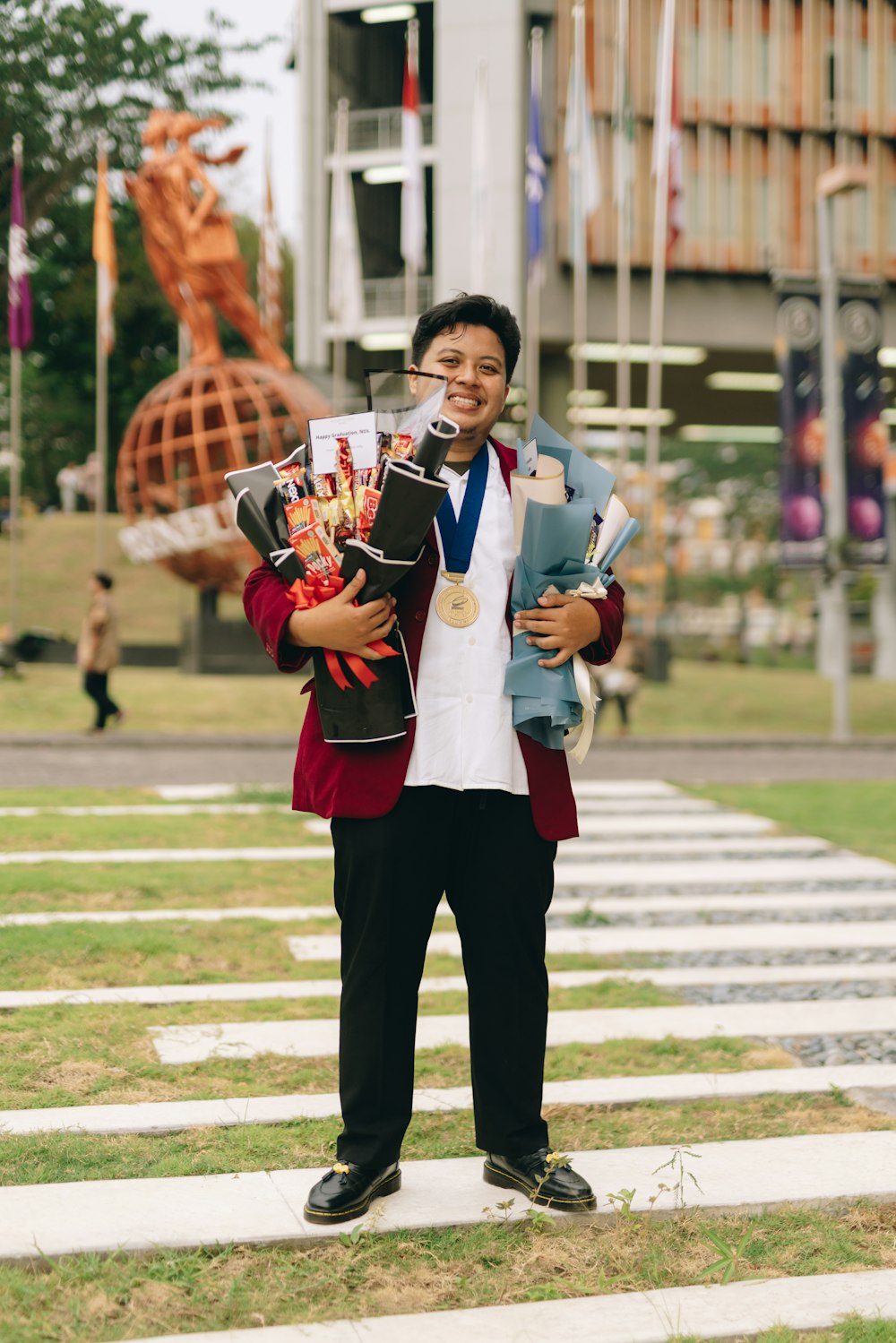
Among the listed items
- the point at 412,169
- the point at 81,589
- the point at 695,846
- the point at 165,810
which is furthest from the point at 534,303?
the point at 695,846

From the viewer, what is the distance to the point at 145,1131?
145 inches

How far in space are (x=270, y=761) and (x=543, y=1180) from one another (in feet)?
36.6

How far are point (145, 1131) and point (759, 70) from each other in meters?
28.2

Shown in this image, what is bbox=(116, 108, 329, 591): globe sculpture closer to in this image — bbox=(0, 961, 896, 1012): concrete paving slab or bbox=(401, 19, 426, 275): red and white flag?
bbox=(401, 19, 426, 275): red and white flag

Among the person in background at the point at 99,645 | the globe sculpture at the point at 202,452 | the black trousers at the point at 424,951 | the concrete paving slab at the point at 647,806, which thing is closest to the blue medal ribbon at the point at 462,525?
the black trousers at the point at 424,951

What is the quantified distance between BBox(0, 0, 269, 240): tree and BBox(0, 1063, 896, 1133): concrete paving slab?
30.5 metres

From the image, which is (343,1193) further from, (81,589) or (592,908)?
(81,589)

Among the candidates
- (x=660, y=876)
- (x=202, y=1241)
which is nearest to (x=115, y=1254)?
(x=202, y=1241)

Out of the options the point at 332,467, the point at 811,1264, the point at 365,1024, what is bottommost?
the point at 811,1264

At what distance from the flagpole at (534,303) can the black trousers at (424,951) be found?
21.3 metres

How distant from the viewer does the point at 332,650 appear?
3162 millimetres

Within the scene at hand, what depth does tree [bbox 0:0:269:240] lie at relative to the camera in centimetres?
3031

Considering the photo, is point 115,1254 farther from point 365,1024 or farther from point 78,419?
point 78,419

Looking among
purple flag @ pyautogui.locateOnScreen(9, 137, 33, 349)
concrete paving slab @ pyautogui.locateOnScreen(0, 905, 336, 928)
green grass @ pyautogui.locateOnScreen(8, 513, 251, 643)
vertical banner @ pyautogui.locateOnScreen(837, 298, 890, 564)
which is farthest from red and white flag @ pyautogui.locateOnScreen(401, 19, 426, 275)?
concrete paving slab @ pyautogui.locateOnScreen(0, 905, 336, 928)
